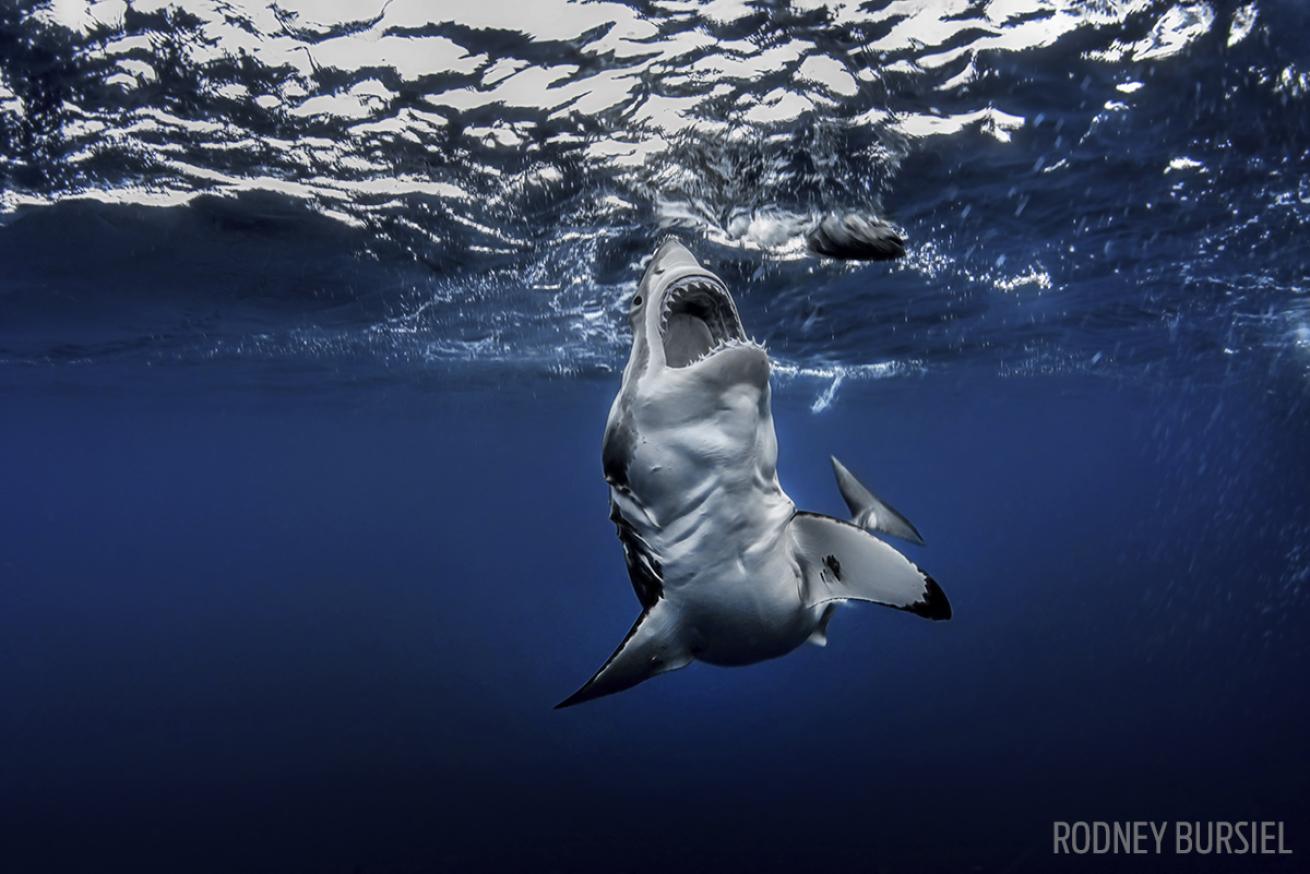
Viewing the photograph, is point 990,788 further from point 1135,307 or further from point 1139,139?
point 1139,139

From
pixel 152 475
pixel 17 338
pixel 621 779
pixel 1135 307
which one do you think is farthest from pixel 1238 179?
pixel 152 475

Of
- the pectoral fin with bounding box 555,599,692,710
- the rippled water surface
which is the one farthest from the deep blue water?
the pectoral fin with bounding box 555,599,692,710

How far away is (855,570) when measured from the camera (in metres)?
4.27

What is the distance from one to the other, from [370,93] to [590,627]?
34.4 meters

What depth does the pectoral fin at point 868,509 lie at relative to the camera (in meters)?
6.01

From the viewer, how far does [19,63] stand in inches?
295

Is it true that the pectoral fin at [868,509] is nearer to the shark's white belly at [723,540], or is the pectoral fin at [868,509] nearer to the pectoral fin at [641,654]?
the shark's white belly at [723,540]

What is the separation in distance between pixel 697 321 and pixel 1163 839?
20321 mm

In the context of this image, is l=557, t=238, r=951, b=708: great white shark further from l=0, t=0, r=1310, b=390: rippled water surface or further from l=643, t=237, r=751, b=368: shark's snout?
l=0, t=0, r=1310, b=390: rippled water surface

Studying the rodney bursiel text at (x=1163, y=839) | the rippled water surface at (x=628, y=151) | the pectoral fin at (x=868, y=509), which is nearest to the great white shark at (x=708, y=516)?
the pectoral fin at (x=868, y=509)

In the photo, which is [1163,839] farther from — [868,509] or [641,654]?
[641,654]

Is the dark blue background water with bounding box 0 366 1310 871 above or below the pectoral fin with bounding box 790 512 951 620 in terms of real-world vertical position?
below

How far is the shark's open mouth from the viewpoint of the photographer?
3.40 metres

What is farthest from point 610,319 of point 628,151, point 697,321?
point 697,321
